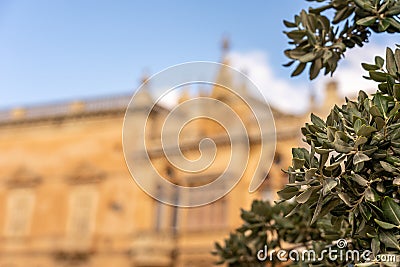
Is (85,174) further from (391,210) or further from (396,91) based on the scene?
(391,210)

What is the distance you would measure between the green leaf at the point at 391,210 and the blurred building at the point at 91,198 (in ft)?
44.0

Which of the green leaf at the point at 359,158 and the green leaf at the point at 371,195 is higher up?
the green leaf at the point at 359,158

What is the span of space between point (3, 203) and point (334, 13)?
1930 centimetres

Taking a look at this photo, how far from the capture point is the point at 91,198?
19797 millimetres

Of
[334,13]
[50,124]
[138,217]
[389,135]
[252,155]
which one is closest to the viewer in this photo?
[389,135]

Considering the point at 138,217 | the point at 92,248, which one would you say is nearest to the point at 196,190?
the point at 138,217

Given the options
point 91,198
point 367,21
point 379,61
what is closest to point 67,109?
point 91,198

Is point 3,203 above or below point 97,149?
below

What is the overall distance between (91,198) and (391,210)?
57.9 feet

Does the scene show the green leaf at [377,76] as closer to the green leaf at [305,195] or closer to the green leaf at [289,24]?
the green leaf at [305,195]

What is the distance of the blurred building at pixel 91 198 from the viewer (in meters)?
17.5

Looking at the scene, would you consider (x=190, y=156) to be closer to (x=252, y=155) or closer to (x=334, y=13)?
(x=252, y=155)

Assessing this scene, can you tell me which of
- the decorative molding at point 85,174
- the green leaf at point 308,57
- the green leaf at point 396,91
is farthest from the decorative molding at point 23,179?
the green leaf at point 396,91

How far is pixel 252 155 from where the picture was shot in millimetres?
16641
